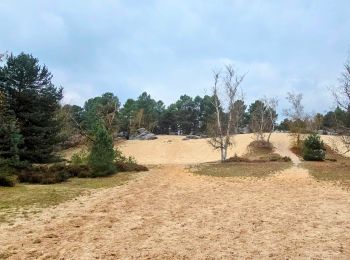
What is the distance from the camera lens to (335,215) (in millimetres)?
9594

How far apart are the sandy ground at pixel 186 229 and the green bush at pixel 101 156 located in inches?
364

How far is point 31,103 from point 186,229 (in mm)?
25250

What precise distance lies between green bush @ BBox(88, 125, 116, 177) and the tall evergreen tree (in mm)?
8598

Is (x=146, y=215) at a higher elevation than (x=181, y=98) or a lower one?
lower

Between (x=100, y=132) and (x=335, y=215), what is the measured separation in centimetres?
1603

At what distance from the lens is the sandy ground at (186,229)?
6258 mm

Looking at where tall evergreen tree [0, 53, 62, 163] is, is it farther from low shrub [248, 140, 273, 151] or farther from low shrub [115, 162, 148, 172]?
low shrub [248, 140, 273, 151]

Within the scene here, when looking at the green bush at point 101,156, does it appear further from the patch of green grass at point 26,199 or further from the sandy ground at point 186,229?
the sandy ground at point 186,229

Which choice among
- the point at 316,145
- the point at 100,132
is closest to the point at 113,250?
the point at 100,132

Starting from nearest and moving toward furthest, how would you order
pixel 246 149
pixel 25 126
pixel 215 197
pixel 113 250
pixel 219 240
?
1. pixel 113 250
2. pixel 219 240
3. pixel 215 197
4. pixel 25 126
5. pixel 246 149

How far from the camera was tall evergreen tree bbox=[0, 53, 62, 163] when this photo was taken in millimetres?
29391

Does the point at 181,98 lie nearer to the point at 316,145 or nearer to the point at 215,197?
the point at 316,145

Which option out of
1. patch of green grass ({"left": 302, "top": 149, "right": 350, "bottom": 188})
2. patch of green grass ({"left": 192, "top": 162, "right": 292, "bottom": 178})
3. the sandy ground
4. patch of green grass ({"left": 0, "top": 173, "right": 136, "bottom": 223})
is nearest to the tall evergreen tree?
patch of green grass ({"left": 192, "top": 162, "right": 292, "bottom": 178})

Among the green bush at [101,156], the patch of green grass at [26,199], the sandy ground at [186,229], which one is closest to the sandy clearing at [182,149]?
the green bush at [101,156]
